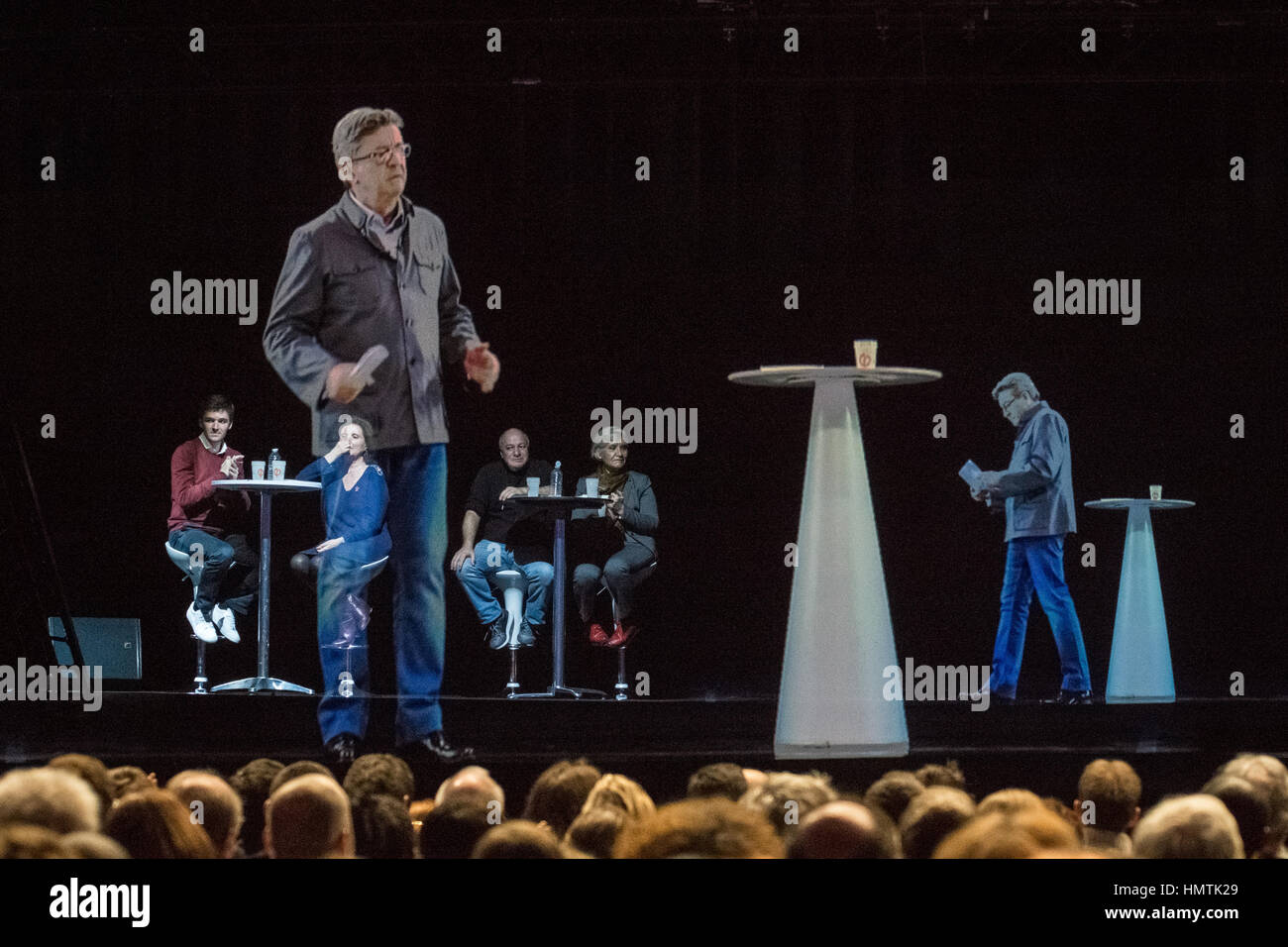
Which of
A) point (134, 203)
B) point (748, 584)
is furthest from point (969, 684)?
point (134, 203)

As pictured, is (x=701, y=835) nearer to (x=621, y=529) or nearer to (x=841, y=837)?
(x=841, y=837)

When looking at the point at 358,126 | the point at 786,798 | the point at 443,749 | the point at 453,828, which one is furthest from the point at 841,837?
the point at 358,126

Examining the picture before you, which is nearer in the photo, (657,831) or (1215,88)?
(657,831)

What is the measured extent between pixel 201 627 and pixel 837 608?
3.13 m

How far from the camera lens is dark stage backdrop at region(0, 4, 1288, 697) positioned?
23.1 ft

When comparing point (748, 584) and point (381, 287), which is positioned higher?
point (381, 287)

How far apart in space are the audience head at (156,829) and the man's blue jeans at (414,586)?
1912 mm

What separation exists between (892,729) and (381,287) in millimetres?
1681

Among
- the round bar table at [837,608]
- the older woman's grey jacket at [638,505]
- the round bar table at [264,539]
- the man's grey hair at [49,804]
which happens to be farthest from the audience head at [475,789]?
the older woman's grey jacket at [638,505]

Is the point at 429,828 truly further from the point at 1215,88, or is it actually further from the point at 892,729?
the point at 1215,88

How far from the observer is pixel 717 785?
2.60 meters

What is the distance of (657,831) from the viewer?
1604 millimetres

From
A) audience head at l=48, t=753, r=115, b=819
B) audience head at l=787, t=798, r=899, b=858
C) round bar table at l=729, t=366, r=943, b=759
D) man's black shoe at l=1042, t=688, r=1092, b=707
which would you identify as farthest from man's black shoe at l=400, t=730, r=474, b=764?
man's black shoe at l=1042, t=688, r=1092, b=707

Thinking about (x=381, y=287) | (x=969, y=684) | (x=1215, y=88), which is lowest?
(x=969, y=684)
